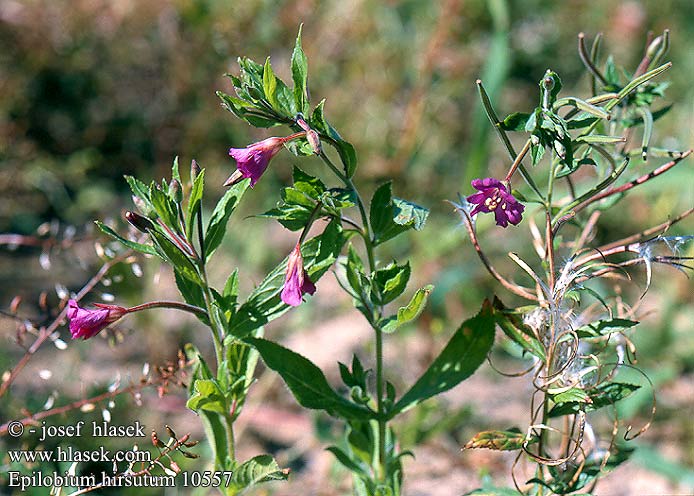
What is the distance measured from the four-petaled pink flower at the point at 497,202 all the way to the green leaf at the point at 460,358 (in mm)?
212

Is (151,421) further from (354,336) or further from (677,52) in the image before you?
(677,52)

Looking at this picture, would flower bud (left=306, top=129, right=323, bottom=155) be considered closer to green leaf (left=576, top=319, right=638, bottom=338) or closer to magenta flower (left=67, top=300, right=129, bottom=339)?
magenta flower (left=67, top=300, right=129, bottom=339)

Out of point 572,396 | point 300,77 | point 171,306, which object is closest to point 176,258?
point 171,306

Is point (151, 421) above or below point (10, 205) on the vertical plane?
below

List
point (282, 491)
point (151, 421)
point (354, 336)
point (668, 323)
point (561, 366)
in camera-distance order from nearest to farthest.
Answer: point (561, 366) → point (282, 491) → point (151, 421) → point (668, 323) → point (354, 336)

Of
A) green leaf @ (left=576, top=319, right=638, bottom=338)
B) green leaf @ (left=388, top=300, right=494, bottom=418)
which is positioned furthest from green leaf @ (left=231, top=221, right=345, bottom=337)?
green leaf @ (left=576, top=319, right=638, bottom=338)

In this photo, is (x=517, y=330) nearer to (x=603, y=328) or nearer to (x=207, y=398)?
(x=603, y=328)

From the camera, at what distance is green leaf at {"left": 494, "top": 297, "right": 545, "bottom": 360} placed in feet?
3.55

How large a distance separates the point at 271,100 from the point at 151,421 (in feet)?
4.21

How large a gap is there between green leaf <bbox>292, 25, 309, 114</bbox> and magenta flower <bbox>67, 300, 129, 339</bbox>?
348 mm

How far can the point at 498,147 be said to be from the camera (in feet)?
10.3

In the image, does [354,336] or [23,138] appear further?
[23,138]

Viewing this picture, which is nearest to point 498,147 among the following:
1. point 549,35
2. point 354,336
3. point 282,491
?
point 549,35

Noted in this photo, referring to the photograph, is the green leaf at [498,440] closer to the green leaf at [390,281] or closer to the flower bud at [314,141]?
the green leaf at [390,281]
